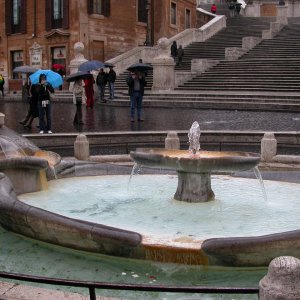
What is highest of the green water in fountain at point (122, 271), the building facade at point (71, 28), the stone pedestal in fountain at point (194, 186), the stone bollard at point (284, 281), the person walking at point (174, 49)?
the building facade at point (71, 28)

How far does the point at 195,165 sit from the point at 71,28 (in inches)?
1177

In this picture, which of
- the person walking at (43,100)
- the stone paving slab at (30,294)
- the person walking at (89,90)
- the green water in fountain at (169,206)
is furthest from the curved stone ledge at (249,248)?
the person walking at (89,90)

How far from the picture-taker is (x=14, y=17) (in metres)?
38.9

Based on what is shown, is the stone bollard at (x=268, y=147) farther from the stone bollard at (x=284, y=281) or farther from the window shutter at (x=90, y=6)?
the window shutter at (x=90, y=6)

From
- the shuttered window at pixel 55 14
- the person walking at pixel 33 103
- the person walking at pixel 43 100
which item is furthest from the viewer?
the shuttered window at pixel 55 14

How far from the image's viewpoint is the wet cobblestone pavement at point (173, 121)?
1580cm

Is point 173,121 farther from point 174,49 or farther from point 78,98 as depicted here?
point 174,49

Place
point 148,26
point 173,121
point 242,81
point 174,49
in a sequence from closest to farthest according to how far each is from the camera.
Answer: point 173,121
point 242,81
point 174,49
point 148,26

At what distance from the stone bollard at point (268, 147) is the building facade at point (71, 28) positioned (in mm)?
25779

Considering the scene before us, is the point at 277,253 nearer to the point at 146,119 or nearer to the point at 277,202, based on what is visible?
the point at 277,202

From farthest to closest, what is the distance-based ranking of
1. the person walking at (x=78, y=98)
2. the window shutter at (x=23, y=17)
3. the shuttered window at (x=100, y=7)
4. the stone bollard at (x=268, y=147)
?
1. the window shutter at (x=23, y=17)
2. the shuttered window at (x=100, y=7)
3. the person walking at (x=78, y=98)
4. the stone bollard at (x=268, y=147)

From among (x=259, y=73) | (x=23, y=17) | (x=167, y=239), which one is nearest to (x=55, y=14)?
(x=23, y=17)

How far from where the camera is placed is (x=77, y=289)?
4852mm

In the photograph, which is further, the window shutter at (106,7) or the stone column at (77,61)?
the window shutter at (106,7)
